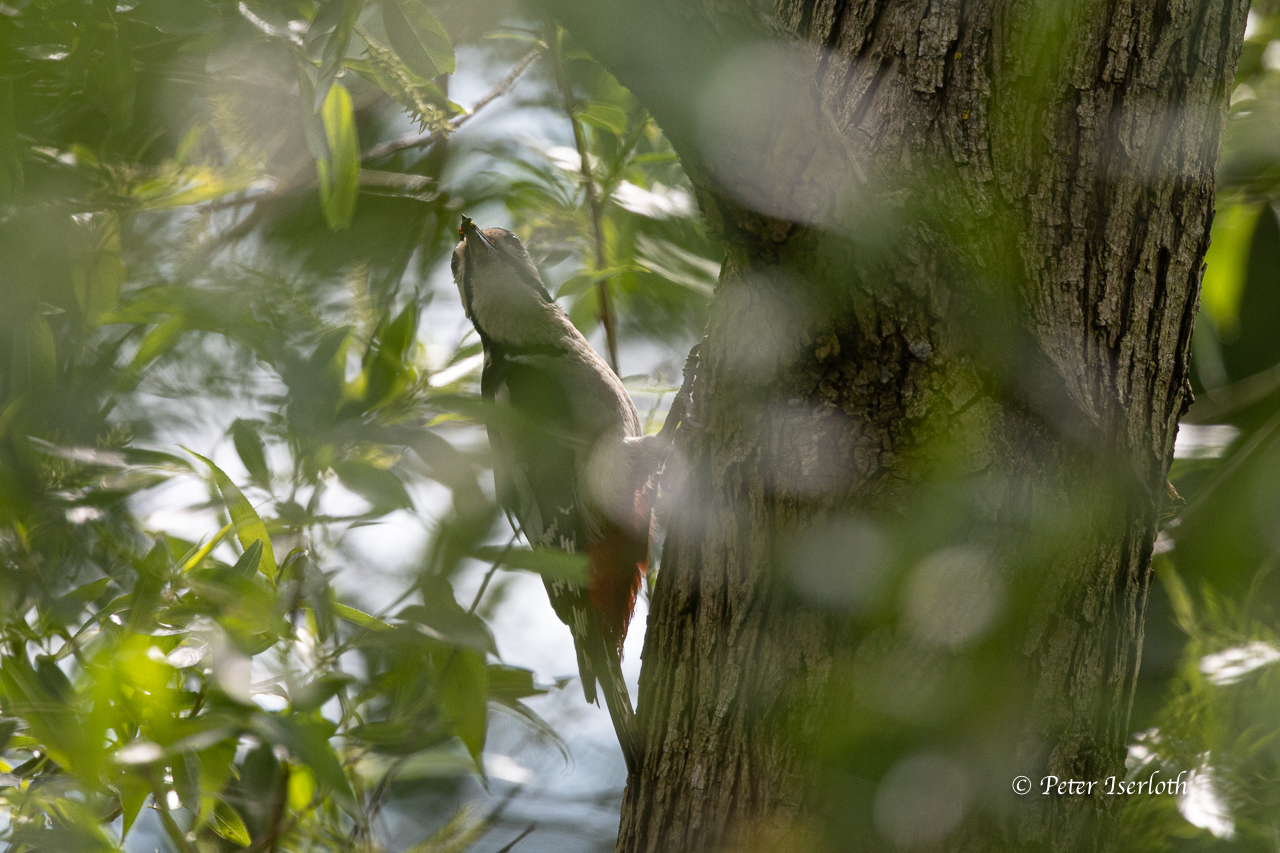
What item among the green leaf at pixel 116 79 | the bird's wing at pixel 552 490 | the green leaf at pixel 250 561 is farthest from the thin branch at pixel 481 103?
the green leaf at pixel 250 561

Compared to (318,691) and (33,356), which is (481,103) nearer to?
(33,356)

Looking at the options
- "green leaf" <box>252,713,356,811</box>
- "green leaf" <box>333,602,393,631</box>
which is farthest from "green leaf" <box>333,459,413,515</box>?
"green leaf" <box>252,713,356,811</box>

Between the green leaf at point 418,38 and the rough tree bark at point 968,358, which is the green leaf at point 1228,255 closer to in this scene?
the rough tree bark at point 968,358

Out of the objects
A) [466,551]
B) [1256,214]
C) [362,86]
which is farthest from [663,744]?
[1256,214]

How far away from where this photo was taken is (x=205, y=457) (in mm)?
961

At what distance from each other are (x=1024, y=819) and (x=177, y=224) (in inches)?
49.3

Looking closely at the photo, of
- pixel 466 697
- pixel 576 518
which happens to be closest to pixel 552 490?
pixel 576 518

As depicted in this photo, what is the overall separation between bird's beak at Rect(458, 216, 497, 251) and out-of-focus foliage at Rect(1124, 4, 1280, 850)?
1.43 metres

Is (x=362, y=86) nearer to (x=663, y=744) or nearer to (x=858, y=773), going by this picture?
(x=663, y=744)

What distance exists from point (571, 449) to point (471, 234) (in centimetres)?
54

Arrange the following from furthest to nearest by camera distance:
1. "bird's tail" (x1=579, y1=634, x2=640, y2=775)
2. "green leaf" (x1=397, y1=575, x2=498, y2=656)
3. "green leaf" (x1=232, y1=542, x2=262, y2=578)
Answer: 1. "bird's tail" (x1=579, y1=634, x2=640, y2=775)
2. "green leaf" (x1=232, y1=542, x2=262, y2=578)
3. "green leaf" (x1=397, y1=575, x2=498, y2=656)

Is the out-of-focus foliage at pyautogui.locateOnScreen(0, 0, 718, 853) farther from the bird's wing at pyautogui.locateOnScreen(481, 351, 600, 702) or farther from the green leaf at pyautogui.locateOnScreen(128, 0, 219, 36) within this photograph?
the bird's wing at pyautogui.locateOnScreen(481, 351, 600, 702)

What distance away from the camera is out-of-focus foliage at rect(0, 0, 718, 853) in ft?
2.64

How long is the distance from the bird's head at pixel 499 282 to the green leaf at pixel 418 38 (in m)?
1.09
